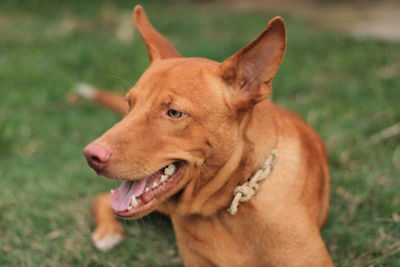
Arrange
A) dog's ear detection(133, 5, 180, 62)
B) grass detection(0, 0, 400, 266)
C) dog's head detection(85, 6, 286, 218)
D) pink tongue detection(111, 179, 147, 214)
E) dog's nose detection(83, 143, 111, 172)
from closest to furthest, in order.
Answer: dog's nose detection(83, 143, 111, 172) → dog's head detection(85, 6, 286, 218) → pink tongue detection(111, 179, 147, 214) → dog's ear detection(133, 5, 180, 62) → grass detection(0, 0, 400, 266)

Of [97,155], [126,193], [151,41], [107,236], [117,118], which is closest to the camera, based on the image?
[97,155]

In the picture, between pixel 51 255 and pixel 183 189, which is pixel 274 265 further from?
pixel 51 255

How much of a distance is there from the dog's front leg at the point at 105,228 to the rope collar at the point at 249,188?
1178mm

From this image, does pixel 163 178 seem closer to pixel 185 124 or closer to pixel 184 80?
pixel 185 124

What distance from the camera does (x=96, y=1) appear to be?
32.3 feet

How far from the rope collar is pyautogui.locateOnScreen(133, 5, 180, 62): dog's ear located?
1.01m

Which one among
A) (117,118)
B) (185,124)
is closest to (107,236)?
(185,124)

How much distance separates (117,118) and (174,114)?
3157mm

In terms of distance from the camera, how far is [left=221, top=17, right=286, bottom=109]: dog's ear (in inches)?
106

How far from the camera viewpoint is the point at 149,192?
2.81 m

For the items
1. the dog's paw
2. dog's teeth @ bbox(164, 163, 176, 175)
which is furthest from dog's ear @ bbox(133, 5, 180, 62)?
the dog's paw

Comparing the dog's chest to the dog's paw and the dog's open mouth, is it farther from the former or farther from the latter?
the dog's paw

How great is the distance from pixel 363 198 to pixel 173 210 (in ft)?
5.49

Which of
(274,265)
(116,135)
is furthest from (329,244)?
(116,135)
